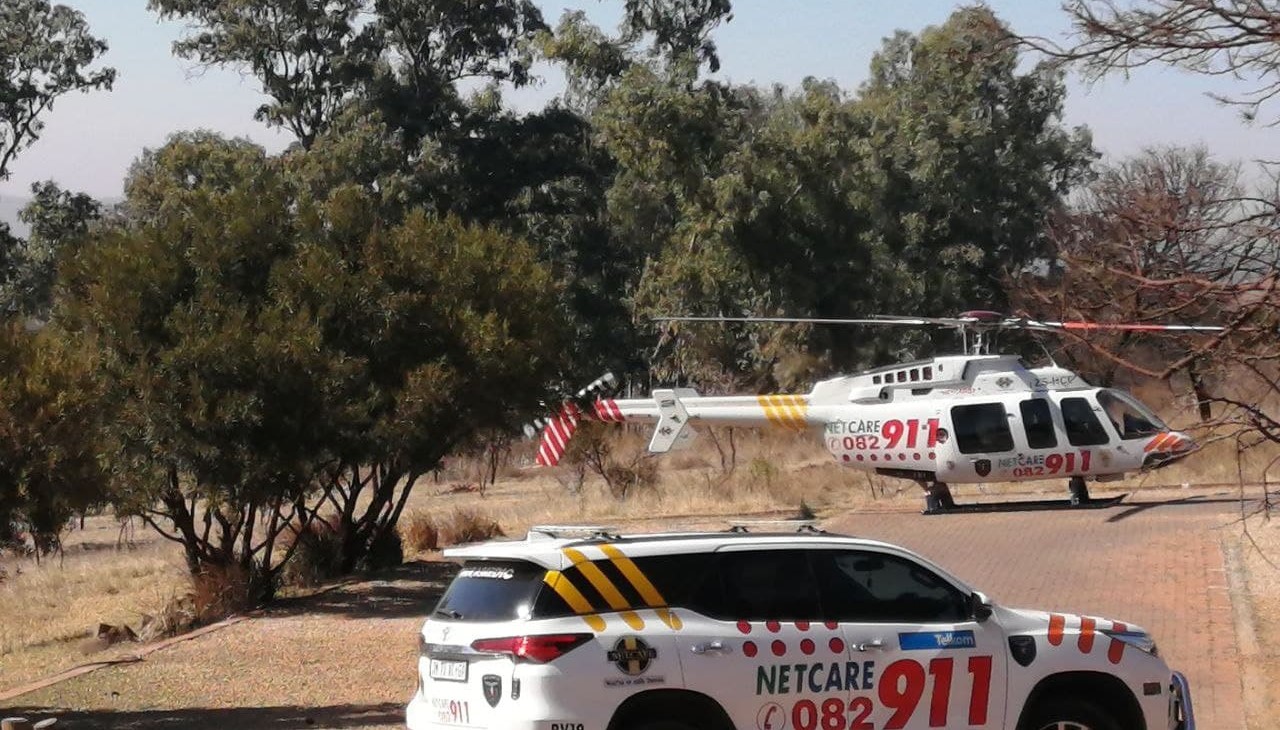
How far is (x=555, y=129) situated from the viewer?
173 ft

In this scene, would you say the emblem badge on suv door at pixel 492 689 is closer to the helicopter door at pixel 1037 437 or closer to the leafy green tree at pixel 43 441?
the leafy green tree at pixel 43 441

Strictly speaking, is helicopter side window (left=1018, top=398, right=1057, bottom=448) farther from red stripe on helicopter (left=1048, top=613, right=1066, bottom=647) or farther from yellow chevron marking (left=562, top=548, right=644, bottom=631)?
yellow chevron marking (left=562, top=548, right=644, bottom=631)

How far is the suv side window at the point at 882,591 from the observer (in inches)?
372

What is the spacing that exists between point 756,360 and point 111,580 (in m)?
26.2

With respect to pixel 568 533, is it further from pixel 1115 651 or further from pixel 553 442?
pixel 553 442

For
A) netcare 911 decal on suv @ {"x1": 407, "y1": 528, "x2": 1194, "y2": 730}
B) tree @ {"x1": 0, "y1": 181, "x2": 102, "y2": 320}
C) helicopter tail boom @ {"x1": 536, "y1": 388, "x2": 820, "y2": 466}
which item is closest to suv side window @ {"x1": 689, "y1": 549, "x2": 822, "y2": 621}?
netcare 911 decal on suv @ {"x1": 407, "y1": 528, "x2": 1194, "y2": 730}

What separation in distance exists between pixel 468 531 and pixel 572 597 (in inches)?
691

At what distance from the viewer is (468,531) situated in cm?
2617

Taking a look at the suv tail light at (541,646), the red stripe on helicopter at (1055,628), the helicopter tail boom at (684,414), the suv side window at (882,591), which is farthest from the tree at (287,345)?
the red stripe on helicopter at (1055,628)

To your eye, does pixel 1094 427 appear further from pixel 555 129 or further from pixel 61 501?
pixel 555 129

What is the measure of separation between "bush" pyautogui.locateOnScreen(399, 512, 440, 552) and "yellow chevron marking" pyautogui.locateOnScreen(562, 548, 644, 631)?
1806 cm

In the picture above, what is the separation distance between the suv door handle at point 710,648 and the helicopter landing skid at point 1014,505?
19230mm

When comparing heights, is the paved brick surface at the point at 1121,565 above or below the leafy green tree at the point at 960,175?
below

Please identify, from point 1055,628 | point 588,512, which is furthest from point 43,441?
point 588,512
